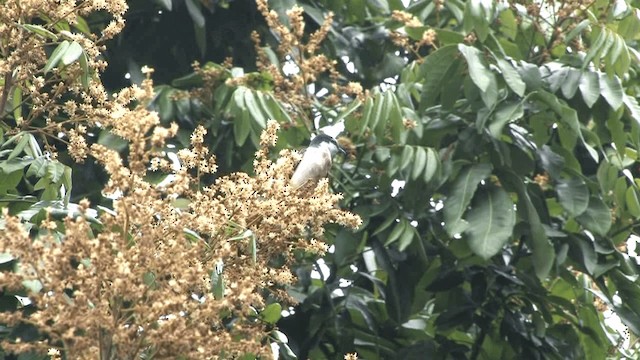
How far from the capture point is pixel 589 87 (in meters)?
3.68

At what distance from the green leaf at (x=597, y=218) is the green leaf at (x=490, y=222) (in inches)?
10.0

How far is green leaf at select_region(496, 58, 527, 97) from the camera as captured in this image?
349cm

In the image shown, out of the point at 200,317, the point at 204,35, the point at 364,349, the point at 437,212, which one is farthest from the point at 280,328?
Answer: the point at 200,317

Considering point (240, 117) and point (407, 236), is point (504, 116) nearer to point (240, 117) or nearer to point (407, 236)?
point (407, 236)

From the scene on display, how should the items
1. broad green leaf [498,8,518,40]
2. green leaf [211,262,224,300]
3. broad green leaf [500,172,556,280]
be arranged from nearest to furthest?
green leaf [211,262,224,300] → broad green leaf [500,172,556,280] → broad green leaf [498,8,518,40]

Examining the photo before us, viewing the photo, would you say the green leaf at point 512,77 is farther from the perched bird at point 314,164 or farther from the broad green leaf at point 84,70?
the broad green leaf at point 84,70

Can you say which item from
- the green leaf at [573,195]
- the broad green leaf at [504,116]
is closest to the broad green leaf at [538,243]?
the green leaf at [573,195]

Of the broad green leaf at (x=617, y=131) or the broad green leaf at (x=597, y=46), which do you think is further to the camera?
the broad green leaf at (x=617, y=131)

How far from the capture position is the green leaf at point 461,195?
138 inches

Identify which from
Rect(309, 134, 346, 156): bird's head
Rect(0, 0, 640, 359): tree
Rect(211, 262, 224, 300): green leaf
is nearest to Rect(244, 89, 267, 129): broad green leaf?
Rect(0, 0, 640, 359): tree

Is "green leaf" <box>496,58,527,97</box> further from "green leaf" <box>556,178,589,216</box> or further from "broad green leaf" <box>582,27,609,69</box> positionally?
"green leaf" <box>556,178,589,216</box>

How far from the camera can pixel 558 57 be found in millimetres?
4070

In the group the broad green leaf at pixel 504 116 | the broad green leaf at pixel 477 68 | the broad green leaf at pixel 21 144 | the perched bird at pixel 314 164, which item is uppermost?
the broad green leaf at pixel 21 144

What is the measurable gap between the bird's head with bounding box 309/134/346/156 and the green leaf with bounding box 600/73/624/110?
2.53 feet
